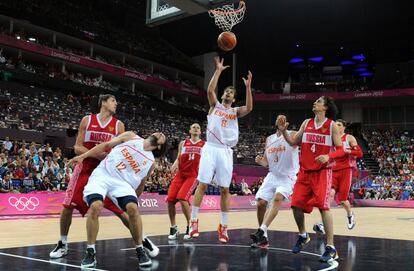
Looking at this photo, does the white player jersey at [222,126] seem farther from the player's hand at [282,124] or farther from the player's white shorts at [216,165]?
the player's hand at [282,124]

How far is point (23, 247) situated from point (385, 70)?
44.3 metres

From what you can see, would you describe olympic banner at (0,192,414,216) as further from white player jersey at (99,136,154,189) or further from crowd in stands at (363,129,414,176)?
crowd in stands at (363,129,414,176)

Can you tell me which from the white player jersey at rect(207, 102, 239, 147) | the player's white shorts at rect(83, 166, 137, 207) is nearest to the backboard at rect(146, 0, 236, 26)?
the white player jersey at rect(207, 102, 239, 147)

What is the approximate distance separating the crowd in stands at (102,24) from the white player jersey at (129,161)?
27.0m

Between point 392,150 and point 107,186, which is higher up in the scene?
point 392,150

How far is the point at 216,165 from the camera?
24.4ft

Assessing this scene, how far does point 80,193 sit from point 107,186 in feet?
2.20

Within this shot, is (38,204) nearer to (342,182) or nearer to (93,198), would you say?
(342,182)

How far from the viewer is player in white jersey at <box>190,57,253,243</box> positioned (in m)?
7.35

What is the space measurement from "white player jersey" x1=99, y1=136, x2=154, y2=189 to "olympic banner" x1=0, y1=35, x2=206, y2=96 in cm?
2526

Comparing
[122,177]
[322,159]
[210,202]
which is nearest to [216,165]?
[322,159]

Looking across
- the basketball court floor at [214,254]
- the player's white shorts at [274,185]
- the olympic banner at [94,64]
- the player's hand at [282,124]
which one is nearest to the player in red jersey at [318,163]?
the player's hand at [282,124]

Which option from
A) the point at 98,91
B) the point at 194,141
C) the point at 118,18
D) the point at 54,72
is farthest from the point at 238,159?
the point at 194,141

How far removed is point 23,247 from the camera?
6.65 meters
